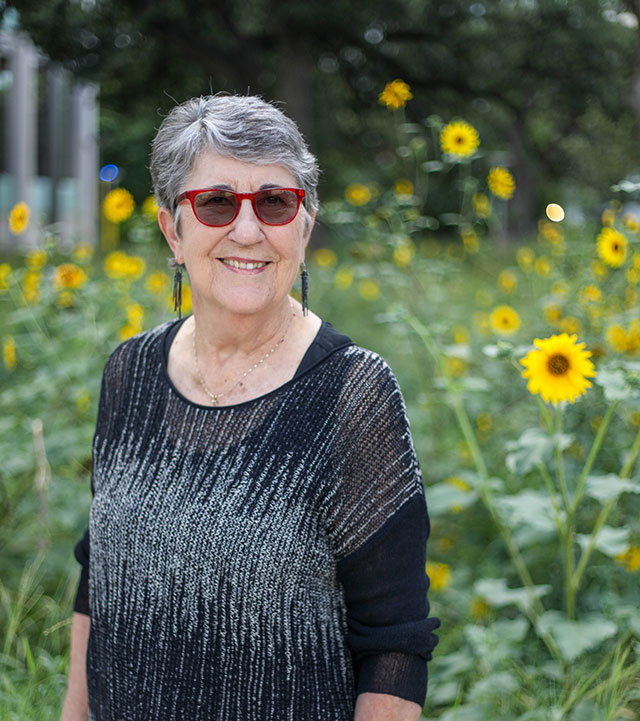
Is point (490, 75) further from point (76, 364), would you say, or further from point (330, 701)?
point (330, 701)

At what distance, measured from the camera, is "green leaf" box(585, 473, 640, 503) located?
85.0 inches

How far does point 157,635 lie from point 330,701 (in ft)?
1.07

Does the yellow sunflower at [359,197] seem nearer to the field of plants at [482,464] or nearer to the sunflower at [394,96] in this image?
the field of plants at [482,464]

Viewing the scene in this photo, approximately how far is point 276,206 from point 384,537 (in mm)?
595

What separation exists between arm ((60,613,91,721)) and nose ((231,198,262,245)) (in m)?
0.87

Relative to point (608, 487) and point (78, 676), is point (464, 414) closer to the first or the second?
point (608, 487)

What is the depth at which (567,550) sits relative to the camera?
90.0 inches

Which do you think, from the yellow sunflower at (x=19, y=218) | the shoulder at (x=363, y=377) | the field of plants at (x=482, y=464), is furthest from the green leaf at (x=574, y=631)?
the yellow sunflower at (x=19, y=218)

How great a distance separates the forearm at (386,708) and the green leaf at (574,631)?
78 centimetres

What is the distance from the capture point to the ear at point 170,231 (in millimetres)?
1757

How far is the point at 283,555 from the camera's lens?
1.52 m

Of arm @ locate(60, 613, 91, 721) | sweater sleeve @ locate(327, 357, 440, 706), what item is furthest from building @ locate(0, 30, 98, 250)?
sweater sleeve @ locate(327, 357, 440, 706)

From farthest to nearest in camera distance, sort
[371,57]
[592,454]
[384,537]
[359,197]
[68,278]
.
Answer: [371,57] → [359,197] → [68,278] → [592,454] → [384,537]

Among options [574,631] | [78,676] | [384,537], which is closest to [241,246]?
[384,537]
